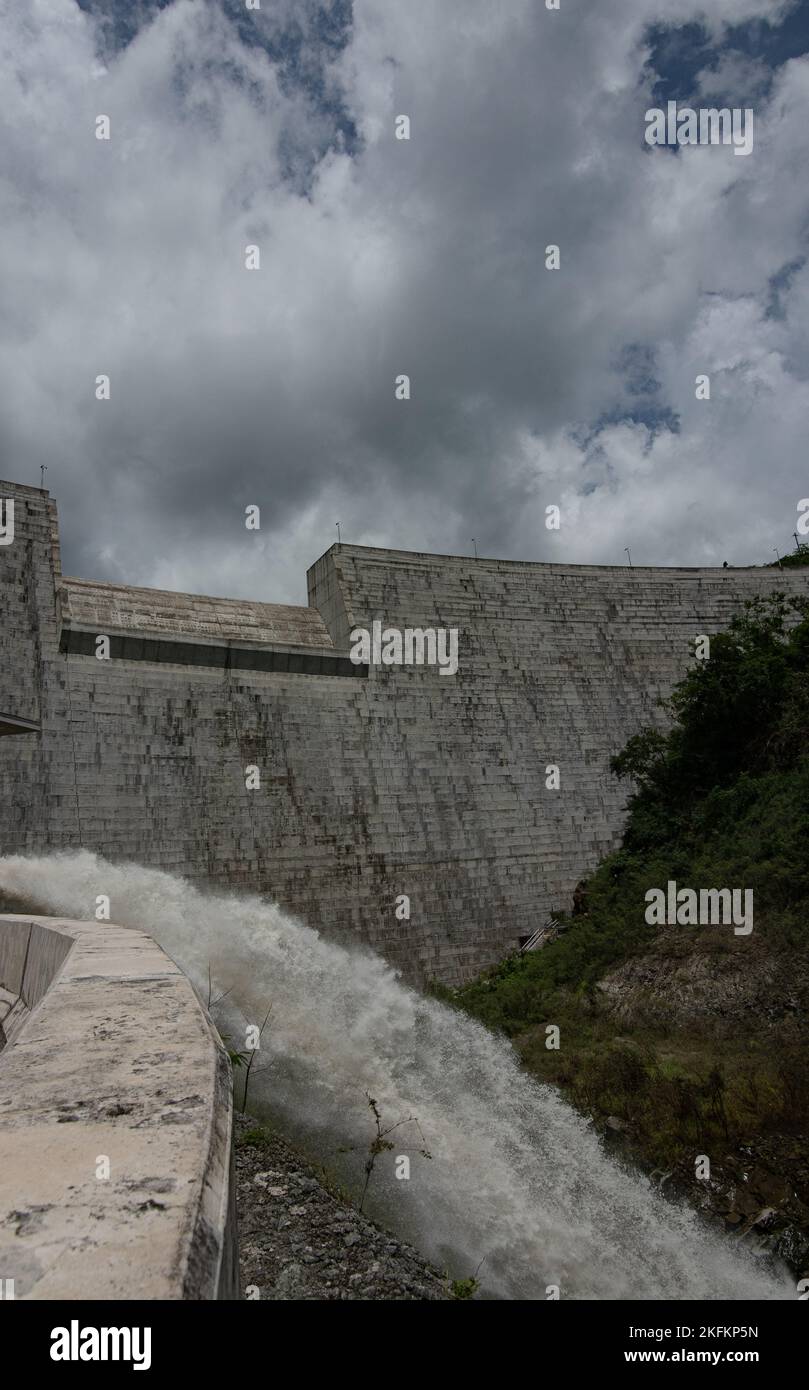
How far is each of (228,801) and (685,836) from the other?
1096cm

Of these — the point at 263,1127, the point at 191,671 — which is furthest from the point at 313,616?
the point at 263,1127

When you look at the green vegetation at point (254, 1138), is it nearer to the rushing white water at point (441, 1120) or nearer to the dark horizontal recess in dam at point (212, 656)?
the rushing white water at point (441, 1120)

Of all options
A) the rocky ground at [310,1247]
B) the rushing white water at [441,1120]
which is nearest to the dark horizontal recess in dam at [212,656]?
the rushing white water at [441,1120]

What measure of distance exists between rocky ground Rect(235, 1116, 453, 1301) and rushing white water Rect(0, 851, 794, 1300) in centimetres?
66

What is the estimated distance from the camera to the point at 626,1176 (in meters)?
8.56

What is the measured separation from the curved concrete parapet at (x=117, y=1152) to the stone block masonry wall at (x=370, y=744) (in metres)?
14.1

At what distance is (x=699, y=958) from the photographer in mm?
13391

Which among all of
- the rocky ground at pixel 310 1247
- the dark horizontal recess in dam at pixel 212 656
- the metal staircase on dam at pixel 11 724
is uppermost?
the dark horizontal recess in dam at pixel 212 656

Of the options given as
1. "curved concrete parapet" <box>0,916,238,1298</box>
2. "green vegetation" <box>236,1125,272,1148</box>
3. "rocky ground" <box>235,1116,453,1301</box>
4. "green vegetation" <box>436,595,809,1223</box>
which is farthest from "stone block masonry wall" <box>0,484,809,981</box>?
"curved concrete parapet" <box>0,916,238,1298</box>

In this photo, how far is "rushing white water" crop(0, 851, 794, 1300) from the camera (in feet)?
22.2

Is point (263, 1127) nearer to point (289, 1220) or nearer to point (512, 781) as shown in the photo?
point (289, 1220)

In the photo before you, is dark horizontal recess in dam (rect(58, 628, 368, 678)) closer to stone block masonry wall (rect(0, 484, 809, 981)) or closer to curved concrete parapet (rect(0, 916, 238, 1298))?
stone block masonry wall (rect(0, 484, 809, 981))

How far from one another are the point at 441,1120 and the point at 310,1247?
374cm

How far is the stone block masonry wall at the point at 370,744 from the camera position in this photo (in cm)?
1727
